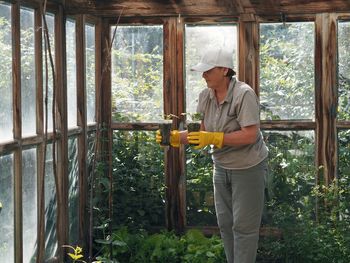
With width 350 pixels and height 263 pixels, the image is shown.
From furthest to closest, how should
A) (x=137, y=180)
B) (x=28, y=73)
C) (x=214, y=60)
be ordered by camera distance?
(x=137, y=180) → (x=214, y=60) → (x=28, y=73)

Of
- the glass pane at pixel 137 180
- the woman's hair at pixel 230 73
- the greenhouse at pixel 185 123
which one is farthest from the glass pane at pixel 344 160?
the woman's hair at pixel 230 73

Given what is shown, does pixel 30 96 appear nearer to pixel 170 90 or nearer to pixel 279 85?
pixel 170 90

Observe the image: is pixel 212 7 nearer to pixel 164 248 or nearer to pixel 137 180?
pixel 137 180

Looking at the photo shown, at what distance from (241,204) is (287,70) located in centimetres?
193

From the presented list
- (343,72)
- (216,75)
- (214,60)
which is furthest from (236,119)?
(343,72)

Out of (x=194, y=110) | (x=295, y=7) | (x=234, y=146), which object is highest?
(x=295, y=7)

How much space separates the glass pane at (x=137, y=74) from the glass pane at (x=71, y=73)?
74 cm

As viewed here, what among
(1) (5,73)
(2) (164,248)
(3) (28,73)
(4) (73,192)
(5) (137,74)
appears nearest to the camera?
(1) (5,73)

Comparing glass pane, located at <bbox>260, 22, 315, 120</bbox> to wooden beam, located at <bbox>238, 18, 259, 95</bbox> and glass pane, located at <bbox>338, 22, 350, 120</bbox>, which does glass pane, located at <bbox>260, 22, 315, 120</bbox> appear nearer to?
wooden beam, located at <bbox>238, 18, 259, 95</bbox>

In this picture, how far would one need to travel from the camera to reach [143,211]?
7.34 m

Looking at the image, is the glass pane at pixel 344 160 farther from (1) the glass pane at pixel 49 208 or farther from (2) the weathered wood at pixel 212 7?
(1) the glass pane at pixel 49 208

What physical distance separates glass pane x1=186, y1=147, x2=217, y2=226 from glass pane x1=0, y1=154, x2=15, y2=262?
8.37ft

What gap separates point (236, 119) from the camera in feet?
18.7

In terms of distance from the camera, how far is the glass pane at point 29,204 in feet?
18.0
